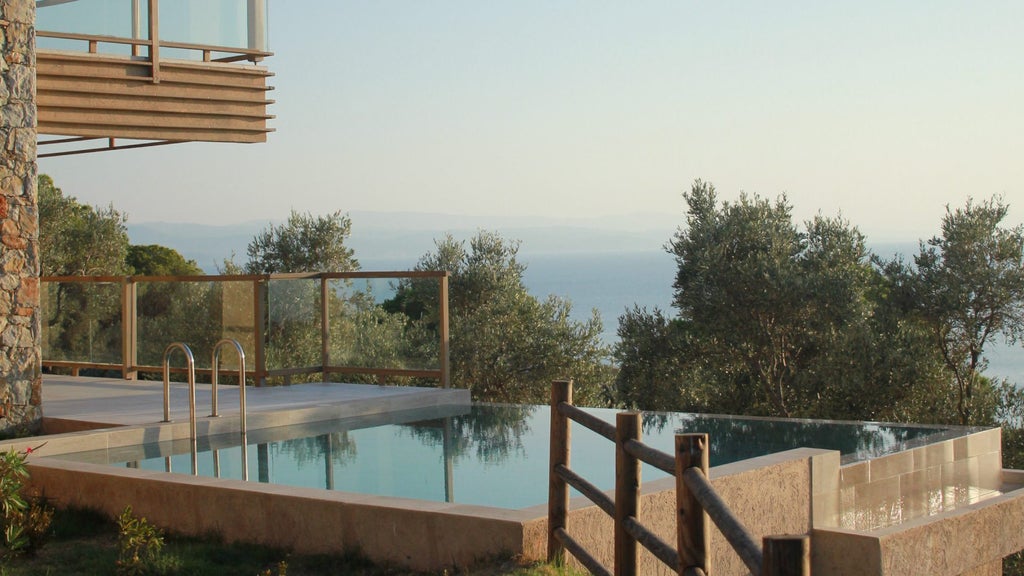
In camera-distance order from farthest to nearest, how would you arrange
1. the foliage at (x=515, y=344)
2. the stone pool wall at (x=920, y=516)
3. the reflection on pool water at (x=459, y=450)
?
the foliage at (x=515, y=344), the stone pool wall at (x=920, y=516), the reflection on pool water at (x=459, y=450)

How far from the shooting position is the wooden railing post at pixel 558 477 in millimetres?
5195

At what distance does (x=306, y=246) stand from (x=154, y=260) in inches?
390

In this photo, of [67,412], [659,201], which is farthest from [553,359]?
[659,201]

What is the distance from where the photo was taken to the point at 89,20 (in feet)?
35.9

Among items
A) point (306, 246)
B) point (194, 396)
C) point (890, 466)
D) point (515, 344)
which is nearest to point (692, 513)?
point (890, 466)

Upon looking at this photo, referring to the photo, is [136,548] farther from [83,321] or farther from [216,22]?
[83,321]

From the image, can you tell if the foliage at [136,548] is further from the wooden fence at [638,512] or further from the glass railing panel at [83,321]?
the glass railing panel at [83,321]

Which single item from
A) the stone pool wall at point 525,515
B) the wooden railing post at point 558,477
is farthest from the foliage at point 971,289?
the wooden railing post at point 558,477

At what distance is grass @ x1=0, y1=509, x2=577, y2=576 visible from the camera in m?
5.38

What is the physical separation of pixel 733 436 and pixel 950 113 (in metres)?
26.5

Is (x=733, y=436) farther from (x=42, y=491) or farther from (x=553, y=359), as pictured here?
(x=553, y=359)

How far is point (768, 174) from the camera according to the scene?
6412 cm

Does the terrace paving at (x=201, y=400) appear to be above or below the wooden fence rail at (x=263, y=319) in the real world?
below

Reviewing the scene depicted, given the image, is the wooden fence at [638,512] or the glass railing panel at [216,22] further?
the glass railing panel at [216,22]
